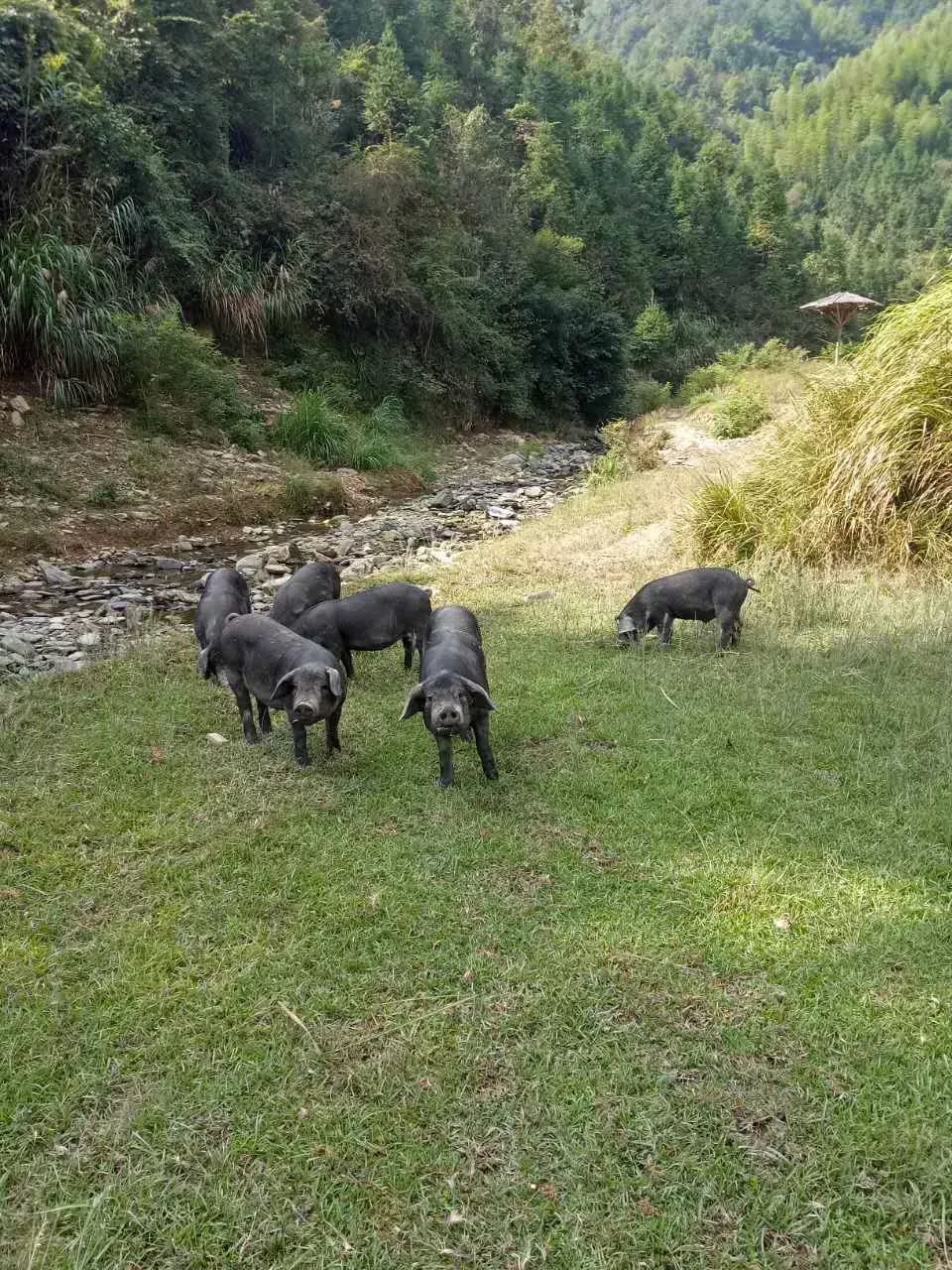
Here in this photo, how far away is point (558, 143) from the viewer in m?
44.4

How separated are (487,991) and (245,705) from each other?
307 centimetres

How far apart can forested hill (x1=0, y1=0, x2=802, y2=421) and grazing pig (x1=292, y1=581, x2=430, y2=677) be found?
10.0 meters

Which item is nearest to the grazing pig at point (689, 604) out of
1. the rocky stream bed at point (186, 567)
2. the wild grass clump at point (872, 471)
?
the wild grass clump at point (872, 471)

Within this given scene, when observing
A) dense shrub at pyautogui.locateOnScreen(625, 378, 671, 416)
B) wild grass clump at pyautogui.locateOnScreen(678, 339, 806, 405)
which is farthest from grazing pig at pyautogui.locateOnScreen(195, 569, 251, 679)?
dense shrub at pyautogui.locateOnScreen(625, 378, 671, 416)

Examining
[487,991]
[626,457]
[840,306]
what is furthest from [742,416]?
[487,991]

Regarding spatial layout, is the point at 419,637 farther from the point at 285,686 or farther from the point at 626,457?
the point at 626,457

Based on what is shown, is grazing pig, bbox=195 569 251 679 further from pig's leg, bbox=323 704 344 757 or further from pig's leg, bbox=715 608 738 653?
pig's leg, bbox=715 608 738 653

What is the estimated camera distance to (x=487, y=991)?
340 cm

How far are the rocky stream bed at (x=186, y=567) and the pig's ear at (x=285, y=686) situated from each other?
292cm

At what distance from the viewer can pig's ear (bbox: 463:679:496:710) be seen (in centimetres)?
491

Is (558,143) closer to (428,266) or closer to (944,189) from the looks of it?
(428,266)

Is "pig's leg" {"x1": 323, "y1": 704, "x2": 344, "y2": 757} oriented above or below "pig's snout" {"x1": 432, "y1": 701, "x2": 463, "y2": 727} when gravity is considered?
below

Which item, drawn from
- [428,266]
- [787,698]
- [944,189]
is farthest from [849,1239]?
[944,189]

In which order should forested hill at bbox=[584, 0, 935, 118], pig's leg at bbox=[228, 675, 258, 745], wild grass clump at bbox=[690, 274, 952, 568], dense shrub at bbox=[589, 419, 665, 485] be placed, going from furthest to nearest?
1. forested hill at bbox=[584, 0, 935, 118]
2. dense shrub at bbox=[589, 419, 665, 485]
3. wild grass clump at bbox=[690, 274, 952, 568]
4. pig's leg at bbox=[228, 675, 258, 745]
